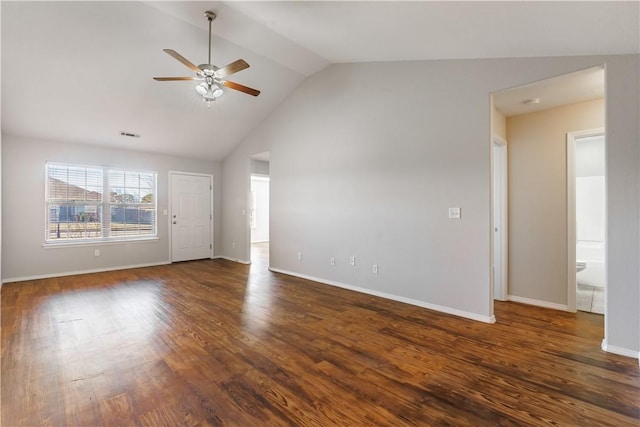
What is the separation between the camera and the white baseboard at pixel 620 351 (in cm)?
232

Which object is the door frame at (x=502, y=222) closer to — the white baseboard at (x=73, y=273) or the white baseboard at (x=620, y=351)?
the white baseboard at (x=620, y=351)

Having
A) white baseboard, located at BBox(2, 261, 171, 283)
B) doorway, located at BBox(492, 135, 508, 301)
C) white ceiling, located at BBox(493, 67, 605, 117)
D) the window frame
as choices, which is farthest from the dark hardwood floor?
white ceiling, located at BBox(493, 67, 605, 117)

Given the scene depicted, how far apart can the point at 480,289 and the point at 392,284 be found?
108cm

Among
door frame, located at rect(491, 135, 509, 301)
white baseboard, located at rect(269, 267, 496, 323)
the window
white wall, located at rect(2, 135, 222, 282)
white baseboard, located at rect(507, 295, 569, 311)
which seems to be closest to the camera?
white baseboard, located at rect(269, 267, 496, 323)

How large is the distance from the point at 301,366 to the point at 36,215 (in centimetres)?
560

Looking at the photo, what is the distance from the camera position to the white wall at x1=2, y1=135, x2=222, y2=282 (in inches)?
183

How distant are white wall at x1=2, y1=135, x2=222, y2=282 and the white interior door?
0.80 metres

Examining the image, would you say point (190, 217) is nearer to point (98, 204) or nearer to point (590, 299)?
point (98, 204)

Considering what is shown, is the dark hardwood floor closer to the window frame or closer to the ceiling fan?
the window frame

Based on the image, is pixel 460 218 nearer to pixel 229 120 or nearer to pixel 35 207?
pixel 229 120

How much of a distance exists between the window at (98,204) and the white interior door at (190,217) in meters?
0.44

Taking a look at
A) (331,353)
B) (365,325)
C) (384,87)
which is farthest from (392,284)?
(384,87)

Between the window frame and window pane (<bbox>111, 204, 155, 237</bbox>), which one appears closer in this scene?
the window frame

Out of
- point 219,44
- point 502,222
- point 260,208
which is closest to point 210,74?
point 219,44
